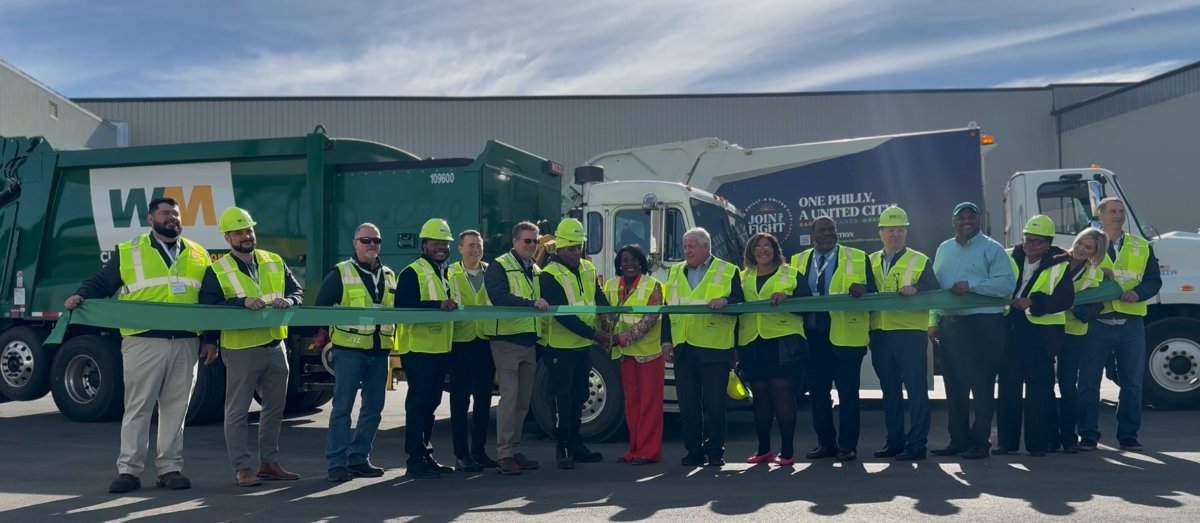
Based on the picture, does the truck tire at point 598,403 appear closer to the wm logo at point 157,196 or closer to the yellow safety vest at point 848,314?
the yellow safety vest at point 848,314

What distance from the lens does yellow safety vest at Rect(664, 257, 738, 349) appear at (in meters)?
7.66

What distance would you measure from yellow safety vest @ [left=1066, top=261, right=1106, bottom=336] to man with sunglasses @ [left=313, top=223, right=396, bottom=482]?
17.5 ft

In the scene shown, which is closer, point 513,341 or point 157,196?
point 513,341

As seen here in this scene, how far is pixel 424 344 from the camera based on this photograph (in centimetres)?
730

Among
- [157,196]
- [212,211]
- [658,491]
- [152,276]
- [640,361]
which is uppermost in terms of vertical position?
[157,196]

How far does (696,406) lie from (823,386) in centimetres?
104

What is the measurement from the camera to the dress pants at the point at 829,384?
25.6 ft

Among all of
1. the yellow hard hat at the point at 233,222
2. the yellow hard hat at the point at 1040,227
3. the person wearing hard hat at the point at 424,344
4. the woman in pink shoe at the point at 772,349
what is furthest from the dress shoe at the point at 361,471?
the yellow hard hat at the point at 1040,227

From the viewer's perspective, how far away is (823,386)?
7.93 meters

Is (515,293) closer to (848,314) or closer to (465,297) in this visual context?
(465,297)

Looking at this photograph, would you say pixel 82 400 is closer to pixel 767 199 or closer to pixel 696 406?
pixel 696 406

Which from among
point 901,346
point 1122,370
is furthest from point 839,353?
point 1122,370

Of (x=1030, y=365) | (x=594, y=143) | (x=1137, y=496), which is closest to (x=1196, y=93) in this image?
(x=594, y=143)

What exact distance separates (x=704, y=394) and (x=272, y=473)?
129 inches
